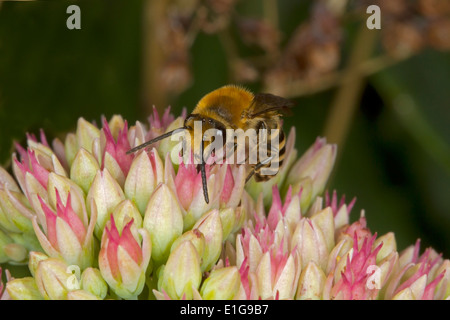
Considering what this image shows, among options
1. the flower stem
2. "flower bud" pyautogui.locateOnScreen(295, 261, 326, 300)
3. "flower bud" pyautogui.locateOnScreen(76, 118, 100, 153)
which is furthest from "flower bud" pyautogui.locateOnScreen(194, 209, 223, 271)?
the flower stem

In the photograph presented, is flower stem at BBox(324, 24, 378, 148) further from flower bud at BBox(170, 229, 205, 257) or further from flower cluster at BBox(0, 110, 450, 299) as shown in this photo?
flower bud at BBox(170, 229, 205, 257)

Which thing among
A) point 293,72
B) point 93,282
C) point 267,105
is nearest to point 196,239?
point 93,282

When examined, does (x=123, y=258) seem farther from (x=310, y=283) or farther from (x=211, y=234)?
(x=310, y=283)

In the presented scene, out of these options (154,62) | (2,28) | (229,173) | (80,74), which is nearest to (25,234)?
(229,173)

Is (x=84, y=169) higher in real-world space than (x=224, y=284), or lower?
higher

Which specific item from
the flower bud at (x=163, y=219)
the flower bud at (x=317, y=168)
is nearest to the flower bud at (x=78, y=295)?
the flower bud at (x=163, y=219)

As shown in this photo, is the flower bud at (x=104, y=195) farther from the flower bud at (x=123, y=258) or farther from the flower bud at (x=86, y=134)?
A: the flower bud at (x=86, y=134)
